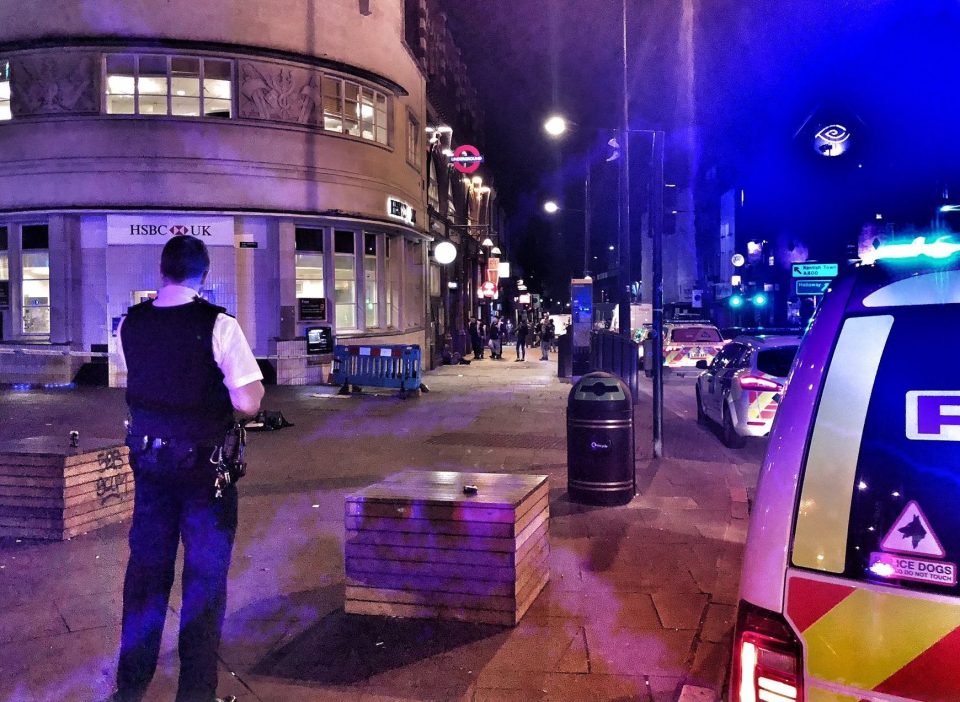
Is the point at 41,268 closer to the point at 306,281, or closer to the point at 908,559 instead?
the point at 306,281

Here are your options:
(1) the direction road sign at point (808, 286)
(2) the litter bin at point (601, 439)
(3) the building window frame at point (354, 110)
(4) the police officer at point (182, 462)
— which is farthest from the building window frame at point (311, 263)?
(4) the police officer at point (182, 462)

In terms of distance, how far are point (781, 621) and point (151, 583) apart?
2.78m

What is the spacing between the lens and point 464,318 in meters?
38.4

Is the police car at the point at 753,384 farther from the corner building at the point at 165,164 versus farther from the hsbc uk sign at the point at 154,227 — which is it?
the hsbc uk sign at the point at 154,227

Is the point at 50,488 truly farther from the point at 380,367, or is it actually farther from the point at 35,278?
the point at 35,278

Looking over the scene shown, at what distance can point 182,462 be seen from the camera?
3.61 metres

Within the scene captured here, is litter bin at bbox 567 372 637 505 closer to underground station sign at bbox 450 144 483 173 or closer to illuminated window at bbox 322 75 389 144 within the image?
illuminated window at bbox 322 75 389 144

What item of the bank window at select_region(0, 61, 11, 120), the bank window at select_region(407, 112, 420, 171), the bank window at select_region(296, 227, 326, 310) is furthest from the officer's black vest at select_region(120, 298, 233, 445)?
the bank window at select_region(407, 112, 420, 171)

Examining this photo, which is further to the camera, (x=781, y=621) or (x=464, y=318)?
(x=464, y=318)

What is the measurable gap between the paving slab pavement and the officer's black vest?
4.83 feet

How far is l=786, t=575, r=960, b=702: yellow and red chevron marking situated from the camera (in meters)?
1.85

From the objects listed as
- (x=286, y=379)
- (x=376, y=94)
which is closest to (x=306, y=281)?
(x=286, y=379)

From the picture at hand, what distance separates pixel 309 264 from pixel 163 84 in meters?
5.48

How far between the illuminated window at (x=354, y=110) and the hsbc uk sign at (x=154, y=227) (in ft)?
13.4
